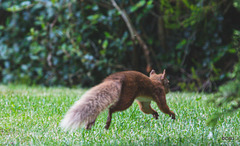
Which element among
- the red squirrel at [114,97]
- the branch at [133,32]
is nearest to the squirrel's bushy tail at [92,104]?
the red squirrel at [114,97]

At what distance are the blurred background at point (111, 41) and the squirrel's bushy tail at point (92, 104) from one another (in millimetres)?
4583

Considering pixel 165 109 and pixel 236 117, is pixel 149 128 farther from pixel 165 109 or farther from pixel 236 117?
pixel 236 117

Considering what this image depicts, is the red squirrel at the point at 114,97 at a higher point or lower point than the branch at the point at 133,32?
higher

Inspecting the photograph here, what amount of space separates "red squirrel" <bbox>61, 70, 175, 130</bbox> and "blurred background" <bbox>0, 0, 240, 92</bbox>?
4.07m

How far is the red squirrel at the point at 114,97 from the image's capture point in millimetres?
2655

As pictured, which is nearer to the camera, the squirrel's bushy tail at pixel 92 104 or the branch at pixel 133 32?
the squirrel's bushy tail at pixel 92 104

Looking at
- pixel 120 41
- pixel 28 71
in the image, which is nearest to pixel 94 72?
pixel 120 41

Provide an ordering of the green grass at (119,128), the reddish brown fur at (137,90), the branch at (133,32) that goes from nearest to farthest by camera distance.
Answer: the green grass at (119,128)
the reddish brown fur at (137,90)
the branch at (133,32)

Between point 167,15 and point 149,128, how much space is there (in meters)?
4.58

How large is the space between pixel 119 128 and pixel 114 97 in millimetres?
512

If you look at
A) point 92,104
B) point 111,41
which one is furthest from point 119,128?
point 111,41

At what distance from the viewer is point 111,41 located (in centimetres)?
817

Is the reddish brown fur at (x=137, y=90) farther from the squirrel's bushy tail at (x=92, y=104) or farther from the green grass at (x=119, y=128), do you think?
the green grass at (x=119, y=128)

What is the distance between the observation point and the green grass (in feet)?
9.32
